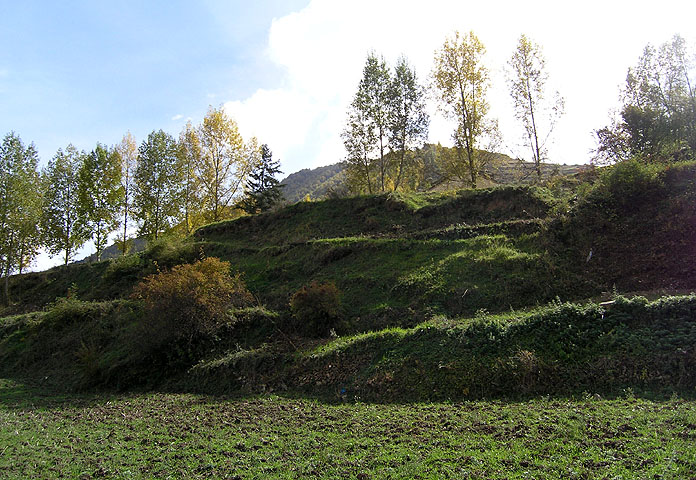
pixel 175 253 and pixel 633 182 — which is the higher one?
pixel 633 182

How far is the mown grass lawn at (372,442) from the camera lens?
5.61 metres

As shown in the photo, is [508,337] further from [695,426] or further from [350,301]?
[350,301]

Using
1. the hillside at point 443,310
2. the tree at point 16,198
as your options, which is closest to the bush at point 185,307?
the hillside at point 443,310

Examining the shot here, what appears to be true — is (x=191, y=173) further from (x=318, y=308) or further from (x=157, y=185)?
(x=318, y=308)

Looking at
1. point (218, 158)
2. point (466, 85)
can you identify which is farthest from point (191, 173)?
point (466, 85)

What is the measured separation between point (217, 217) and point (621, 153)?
3179cm

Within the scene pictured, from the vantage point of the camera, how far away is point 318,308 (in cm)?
1448

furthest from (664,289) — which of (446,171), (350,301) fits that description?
(446,171)

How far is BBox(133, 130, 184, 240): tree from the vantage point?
1332 inches

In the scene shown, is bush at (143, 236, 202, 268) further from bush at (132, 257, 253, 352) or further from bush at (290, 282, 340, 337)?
bush at (290, 282, 340, 337)

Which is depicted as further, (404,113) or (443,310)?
(404,113)

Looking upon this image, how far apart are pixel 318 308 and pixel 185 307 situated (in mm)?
4726

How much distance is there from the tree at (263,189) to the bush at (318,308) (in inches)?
902

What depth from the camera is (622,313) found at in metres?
9.78
